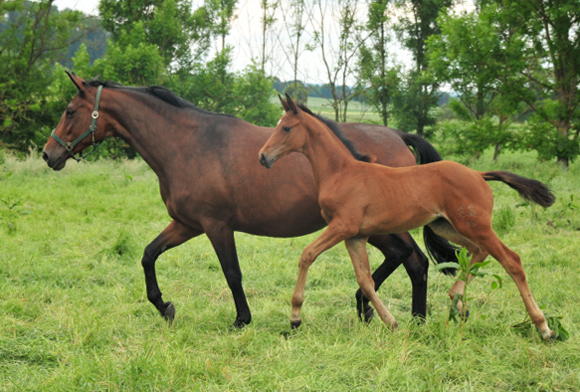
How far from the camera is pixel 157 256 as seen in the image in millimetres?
4348

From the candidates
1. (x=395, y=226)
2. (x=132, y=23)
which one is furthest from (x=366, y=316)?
(x=132, y=23)

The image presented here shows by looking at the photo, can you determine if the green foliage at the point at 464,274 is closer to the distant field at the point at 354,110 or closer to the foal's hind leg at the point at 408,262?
the foal's hind leg at the point at 408,262

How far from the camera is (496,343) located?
3.45 m

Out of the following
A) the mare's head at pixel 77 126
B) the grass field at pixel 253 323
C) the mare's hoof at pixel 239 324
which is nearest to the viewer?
the grass field at pixel 253 323

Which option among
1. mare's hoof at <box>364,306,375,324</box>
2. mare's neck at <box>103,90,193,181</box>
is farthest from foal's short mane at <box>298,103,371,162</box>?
mare's hoof at <box>364,306,375,324</box>

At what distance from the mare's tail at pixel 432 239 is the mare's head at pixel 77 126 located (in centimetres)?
275

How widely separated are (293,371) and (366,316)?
4.97 ft

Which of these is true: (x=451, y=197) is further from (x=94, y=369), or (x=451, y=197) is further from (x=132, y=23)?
(x=132, y=23)

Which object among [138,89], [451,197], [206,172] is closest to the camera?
[451,197]

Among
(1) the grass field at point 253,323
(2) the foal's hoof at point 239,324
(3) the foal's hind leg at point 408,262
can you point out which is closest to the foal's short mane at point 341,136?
(3) the foal's hind leg at point 408,262

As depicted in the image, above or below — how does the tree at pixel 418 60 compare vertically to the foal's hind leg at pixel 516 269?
above

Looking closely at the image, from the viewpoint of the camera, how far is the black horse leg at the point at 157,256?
4.34 metres

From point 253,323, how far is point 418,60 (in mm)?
19754

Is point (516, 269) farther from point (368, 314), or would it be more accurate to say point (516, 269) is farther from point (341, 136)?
point (341, 136)
